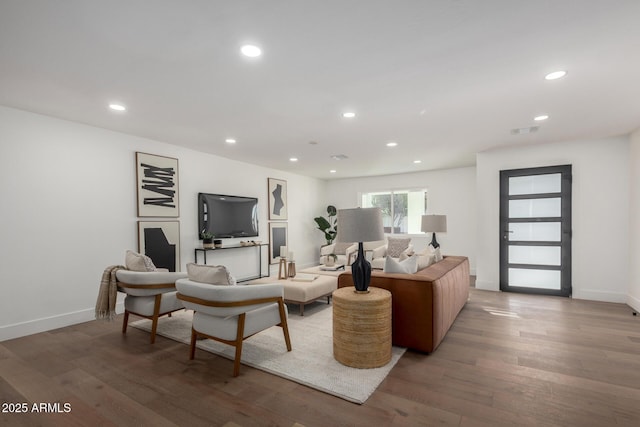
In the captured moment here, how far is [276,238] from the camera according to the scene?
23.4ft

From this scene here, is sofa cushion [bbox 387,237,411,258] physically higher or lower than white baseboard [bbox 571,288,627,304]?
higher

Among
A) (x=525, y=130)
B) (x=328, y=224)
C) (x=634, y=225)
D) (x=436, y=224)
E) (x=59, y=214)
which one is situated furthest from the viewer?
(x=328, y=224)

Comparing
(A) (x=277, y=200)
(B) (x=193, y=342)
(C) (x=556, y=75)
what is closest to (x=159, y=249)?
(B) (x=193, y=342)

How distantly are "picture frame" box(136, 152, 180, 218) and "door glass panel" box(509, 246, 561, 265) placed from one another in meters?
5.99

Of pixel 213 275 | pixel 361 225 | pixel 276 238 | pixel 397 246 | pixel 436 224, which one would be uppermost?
pixel 361 225

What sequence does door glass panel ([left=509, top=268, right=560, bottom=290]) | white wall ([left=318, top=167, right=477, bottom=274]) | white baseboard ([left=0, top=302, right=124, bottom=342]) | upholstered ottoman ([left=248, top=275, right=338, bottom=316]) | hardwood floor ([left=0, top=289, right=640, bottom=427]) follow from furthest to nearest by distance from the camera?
1. white wall ([left=318, top=167, right=477, bottom=274])
2. door glass panel ([left=509, top=268, right=560, bottom=290])
3. upholstered ottoman ([left=248, top=275, right=338, bottom=316])
4. white baseboard ([left=0, top=302, right=124, bottom=342])
5. hardwood floor ([left=0, top=289, right=640, bottom=427])

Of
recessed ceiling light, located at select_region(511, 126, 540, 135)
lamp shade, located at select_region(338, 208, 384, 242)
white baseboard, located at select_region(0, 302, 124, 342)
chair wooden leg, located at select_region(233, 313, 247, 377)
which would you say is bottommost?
white baseboard, located at select_region(0, 302, 124, 342)

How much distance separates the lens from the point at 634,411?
1.95 meters

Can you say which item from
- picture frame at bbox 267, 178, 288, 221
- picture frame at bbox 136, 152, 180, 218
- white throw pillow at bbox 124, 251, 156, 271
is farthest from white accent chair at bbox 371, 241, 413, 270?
white throw pillow at bbox 124, 251, 156, 271

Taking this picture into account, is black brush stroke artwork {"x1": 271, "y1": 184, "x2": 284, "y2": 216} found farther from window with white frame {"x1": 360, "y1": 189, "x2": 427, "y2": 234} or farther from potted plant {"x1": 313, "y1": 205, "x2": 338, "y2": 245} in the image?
window with white frame {"x1": 360, "y1": 189, "x2": 427, "y2": 234}

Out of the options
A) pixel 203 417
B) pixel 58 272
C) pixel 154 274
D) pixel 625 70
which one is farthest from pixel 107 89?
pixel 625 70

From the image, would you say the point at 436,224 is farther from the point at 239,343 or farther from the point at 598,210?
the point at 239,343

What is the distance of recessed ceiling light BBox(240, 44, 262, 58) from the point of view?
82.8 inches

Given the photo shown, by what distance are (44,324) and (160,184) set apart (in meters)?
2.28
